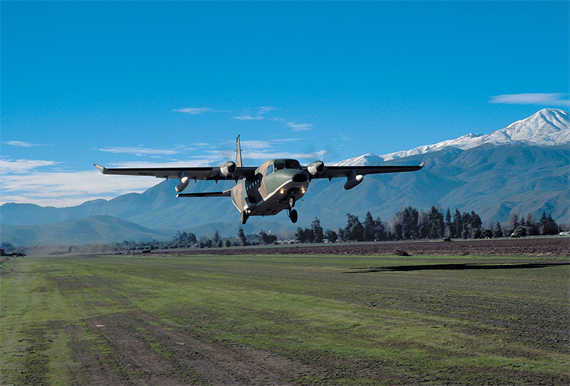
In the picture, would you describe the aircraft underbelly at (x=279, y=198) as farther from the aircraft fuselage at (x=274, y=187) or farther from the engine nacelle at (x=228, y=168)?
the engine nacelle at (x=228, y=168)

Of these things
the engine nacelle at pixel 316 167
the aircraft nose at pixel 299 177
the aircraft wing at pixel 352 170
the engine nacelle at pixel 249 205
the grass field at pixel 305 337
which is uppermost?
the aircraft wing at pixel 352 170

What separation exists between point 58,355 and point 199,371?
5.72 meters

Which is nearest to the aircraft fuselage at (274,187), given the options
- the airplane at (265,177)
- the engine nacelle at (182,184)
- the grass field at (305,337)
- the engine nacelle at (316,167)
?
the airplane at (265,177)

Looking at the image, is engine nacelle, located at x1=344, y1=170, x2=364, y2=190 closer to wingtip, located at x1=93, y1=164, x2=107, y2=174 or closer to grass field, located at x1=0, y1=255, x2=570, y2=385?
grass field, located at x1=0, y1=255, x2=570, y2=385

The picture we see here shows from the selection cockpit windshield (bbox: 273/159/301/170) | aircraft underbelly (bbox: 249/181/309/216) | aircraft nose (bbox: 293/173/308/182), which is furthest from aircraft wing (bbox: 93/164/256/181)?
aircraft nose (bbox: 293/173/308/182)

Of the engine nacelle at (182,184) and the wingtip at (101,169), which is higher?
the wingtip at (101,169)

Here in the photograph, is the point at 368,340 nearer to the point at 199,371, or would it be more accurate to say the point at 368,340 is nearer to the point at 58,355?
the point at 199,371

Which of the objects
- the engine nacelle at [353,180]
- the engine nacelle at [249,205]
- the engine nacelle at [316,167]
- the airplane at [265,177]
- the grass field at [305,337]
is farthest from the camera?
the engine nacelle at [249,205]

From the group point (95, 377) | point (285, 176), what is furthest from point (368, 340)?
point (285, 176)

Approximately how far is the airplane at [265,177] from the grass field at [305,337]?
990 centimetres

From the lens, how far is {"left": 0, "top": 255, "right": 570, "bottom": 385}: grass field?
1177 cm

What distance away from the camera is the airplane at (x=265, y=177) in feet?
117

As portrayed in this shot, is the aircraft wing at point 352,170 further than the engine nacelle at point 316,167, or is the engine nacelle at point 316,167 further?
the aircraft wing at point 352,170

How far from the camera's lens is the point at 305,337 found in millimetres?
15906
